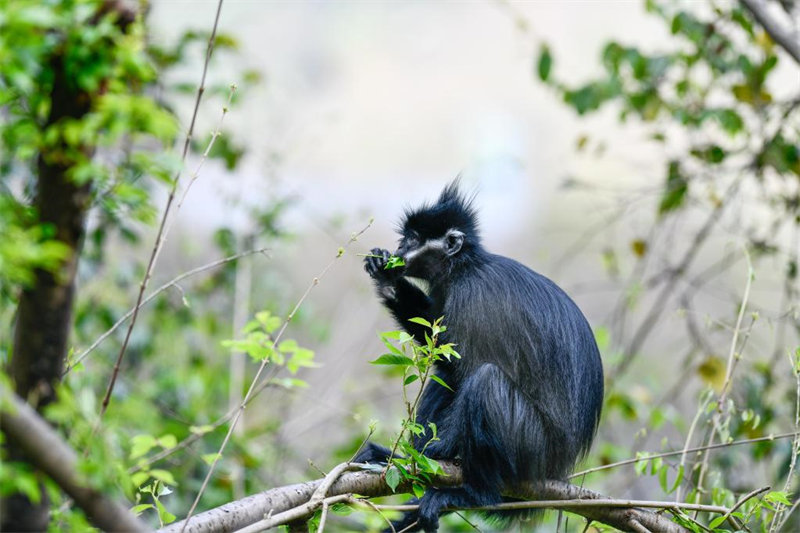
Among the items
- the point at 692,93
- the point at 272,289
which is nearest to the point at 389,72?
the point at 272,289

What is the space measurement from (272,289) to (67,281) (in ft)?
22.2

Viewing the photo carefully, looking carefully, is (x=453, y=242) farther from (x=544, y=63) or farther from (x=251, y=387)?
(x=251, y=387)

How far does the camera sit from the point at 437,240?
5.05 meters

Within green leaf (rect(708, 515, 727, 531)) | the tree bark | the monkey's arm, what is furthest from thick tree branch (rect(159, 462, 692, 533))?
the monkey's arm

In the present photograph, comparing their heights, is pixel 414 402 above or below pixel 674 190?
below

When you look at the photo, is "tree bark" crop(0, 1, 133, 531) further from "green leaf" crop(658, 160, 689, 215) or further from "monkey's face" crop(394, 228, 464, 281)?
"green leaf" crop(658, 160, 689, 215)

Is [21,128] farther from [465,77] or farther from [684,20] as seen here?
[465,77]

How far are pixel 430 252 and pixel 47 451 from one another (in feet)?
11.3

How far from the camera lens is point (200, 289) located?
8266mm

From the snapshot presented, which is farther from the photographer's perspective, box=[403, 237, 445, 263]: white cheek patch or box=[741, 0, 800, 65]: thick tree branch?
box=[403, 237, 445, 263]: white cheek patch

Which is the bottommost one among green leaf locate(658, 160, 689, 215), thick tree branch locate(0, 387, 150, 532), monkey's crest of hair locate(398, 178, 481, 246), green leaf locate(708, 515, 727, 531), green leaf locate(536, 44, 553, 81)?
green leaf locate(708, 515, 727, 531)

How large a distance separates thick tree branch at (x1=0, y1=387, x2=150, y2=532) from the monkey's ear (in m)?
3.29

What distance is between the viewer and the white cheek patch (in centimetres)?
502

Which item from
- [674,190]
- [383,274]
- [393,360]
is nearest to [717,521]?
[393,360]
